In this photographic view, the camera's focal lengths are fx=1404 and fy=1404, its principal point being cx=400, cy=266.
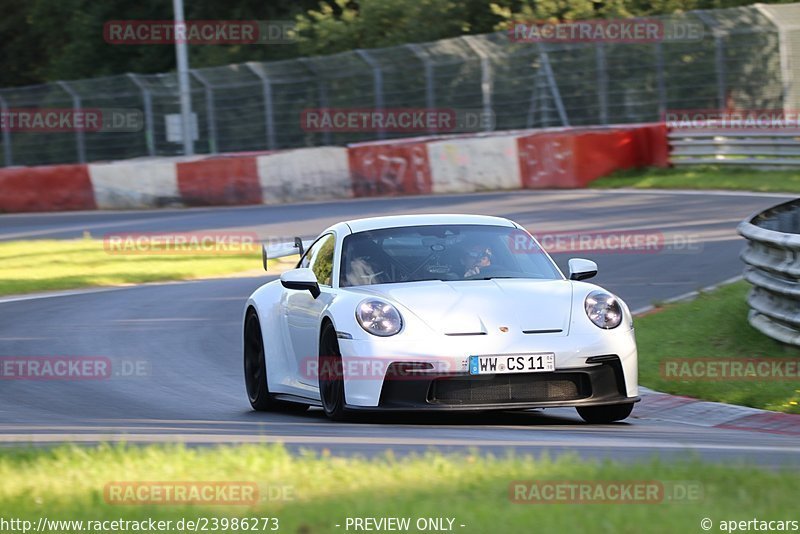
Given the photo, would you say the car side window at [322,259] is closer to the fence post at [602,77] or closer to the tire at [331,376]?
the tire at [331,376]

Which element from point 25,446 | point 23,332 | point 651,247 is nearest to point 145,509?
point 25,446

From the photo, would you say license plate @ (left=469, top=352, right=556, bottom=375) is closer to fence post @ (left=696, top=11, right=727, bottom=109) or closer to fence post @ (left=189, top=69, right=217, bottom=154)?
fence post @ (left=696, top=11, right=727, bottom=109)

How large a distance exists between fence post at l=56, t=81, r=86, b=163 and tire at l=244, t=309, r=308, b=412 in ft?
80.4

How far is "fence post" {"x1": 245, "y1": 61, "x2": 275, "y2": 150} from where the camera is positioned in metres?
32.4

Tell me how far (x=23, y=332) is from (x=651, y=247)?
817cm

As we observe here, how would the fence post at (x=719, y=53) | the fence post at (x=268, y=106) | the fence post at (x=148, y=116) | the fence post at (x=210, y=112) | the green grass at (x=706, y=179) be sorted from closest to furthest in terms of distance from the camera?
the green grass at (x=706, y=179)
the fence post at (x=719, y=53)
the fence post at (x=268, y=106)
the fence post at (x=210, y=112)
the fence post at (x=148, y=116)

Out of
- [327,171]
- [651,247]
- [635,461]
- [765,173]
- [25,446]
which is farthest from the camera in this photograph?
[327,171]

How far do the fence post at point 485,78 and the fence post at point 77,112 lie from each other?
937cm

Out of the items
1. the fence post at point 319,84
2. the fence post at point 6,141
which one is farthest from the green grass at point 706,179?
the fence post at point 6,141

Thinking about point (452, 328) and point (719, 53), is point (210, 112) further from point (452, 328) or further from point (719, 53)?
point (452, 328)

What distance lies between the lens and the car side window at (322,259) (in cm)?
894

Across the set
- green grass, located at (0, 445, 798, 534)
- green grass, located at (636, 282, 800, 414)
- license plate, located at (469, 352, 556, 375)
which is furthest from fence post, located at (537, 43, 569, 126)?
green grass, located at (0, 445, 798, 534)

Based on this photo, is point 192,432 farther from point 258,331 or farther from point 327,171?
Result: point 327,171

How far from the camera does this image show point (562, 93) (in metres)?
30.7
